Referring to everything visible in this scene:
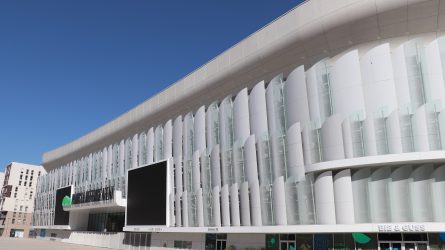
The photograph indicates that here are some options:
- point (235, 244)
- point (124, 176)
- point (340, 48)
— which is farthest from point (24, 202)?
point (340, 48)

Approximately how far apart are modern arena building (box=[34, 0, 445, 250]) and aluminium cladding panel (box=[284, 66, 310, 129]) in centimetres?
10

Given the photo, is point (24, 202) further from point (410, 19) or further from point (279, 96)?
point (410, 19)

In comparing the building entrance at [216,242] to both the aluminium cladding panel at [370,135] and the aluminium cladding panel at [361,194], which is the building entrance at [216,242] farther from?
the aluminium cladding panel at [370,135]

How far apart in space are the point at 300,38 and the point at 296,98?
168 inches

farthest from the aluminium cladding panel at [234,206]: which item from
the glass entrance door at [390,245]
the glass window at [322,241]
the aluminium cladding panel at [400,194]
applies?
the aluminium cladding panel at [400,194]

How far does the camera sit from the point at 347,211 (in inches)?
957

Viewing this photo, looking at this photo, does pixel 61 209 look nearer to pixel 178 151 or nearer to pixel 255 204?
pixel 178 151

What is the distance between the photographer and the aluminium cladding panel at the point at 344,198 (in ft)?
79.5

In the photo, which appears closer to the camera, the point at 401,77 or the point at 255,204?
the point at 401,77

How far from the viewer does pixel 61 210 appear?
219 ft

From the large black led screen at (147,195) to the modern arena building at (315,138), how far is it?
0.22 metres

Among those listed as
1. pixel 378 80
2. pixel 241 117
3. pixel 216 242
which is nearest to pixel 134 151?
pixel 216 242

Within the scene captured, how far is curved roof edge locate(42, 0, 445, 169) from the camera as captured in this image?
2502 centimetres

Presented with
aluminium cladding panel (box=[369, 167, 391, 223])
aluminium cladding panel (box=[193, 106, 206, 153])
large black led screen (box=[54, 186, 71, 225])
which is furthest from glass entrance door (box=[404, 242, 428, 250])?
large black led screen (box=[54, 186, 71, 225])
